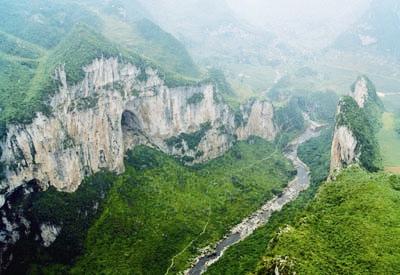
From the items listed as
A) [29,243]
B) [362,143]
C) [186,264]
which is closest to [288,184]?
[362,143]

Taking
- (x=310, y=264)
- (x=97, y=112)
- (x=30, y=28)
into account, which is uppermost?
(x=30, y=28)

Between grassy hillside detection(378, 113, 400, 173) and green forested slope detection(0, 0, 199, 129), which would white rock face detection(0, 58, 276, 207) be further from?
grassy hillside detection(378, 113, 400, 173)

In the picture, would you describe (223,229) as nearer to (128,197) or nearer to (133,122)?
(128,197)

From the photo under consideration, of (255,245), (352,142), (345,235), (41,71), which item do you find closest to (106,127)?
(41,71)

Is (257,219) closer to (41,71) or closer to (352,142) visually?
(352,142)

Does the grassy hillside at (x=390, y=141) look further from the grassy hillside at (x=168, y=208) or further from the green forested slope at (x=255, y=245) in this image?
the grassy hillside at (x=168, y=208)

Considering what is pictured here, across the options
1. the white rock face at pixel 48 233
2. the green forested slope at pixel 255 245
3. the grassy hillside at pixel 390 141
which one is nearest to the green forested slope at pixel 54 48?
the white rock face at pixel 48 233
